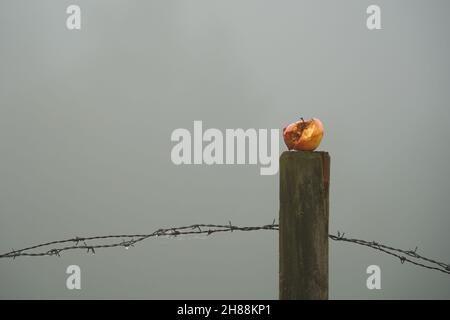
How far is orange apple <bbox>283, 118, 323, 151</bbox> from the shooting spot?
4.09 ft

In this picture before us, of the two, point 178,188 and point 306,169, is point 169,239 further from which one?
point 306,169

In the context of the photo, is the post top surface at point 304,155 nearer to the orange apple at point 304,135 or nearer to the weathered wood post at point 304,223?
the weathered wood post at point 304,223

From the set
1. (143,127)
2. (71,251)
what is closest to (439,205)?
(143,127)

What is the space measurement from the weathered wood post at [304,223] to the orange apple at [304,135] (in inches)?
8.0

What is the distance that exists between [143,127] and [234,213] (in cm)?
134

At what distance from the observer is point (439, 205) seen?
479cm

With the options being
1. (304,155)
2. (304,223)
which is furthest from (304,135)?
(304,223)

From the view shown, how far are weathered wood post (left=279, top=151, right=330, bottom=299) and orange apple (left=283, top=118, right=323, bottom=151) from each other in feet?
0.66

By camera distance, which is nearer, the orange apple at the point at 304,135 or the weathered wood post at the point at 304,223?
the weathered wood post at the point at 304,223

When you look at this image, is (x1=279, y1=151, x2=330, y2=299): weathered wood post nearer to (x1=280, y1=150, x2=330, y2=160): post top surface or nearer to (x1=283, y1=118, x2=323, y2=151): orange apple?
(x1=280, y1=150, x2=330, y2=160): post top surface

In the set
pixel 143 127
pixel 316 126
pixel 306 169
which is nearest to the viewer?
pixel 306 169

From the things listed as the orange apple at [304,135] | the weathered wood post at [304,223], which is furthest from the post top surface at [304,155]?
the orange apple at [304,135]

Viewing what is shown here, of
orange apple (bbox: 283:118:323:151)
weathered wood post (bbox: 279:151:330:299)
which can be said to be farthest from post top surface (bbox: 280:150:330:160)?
orange apple (bbox: 283:118:323:151)

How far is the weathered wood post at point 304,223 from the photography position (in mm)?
1028
